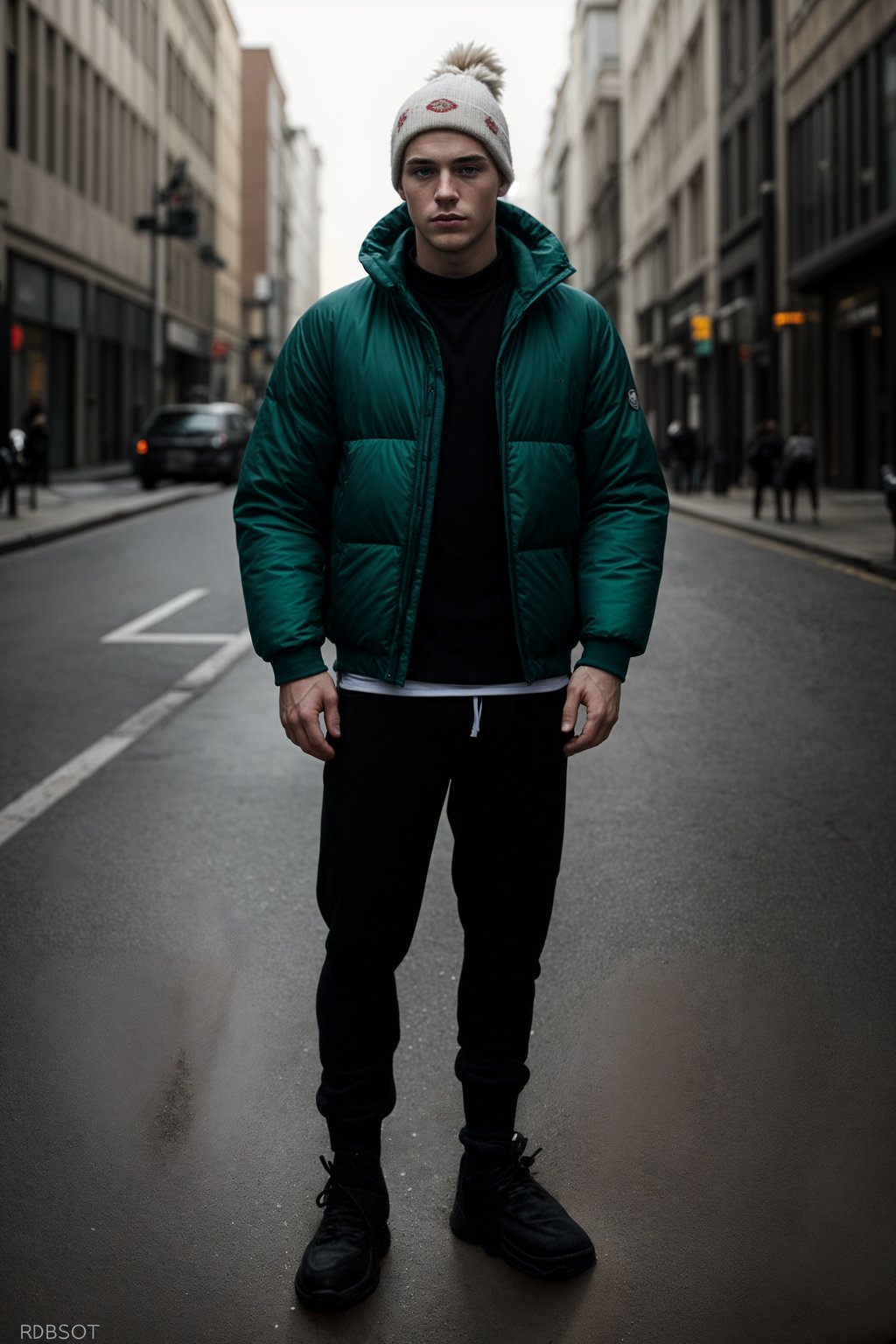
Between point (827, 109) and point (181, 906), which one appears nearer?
point (181, 906)

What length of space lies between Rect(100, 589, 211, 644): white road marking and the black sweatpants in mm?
8663

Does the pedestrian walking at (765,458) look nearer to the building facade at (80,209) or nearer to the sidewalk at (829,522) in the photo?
the sidewalk at (829,522)

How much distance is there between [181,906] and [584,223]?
8396 centimetres

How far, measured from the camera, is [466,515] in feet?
9.15

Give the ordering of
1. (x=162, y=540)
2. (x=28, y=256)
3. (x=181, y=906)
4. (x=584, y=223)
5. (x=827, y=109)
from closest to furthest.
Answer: (x=181, y=906), (x=162, y=540), (x=827, y=109), (x=28, y=256), (x=584, y=223)

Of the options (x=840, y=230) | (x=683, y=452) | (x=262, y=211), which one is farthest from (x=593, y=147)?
(x=840, y=230)

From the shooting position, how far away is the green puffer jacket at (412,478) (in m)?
2.76

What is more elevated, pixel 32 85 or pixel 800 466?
pixel 32 85

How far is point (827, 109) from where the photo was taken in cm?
3203

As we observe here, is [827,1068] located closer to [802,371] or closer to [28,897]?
[28,897]

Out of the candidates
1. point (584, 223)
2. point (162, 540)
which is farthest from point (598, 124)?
point (162, 540)

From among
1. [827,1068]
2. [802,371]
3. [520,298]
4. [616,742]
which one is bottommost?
[827,1068]

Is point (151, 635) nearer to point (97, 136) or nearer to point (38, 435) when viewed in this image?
point (38, 435)

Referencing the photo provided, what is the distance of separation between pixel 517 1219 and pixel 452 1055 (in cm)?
98
